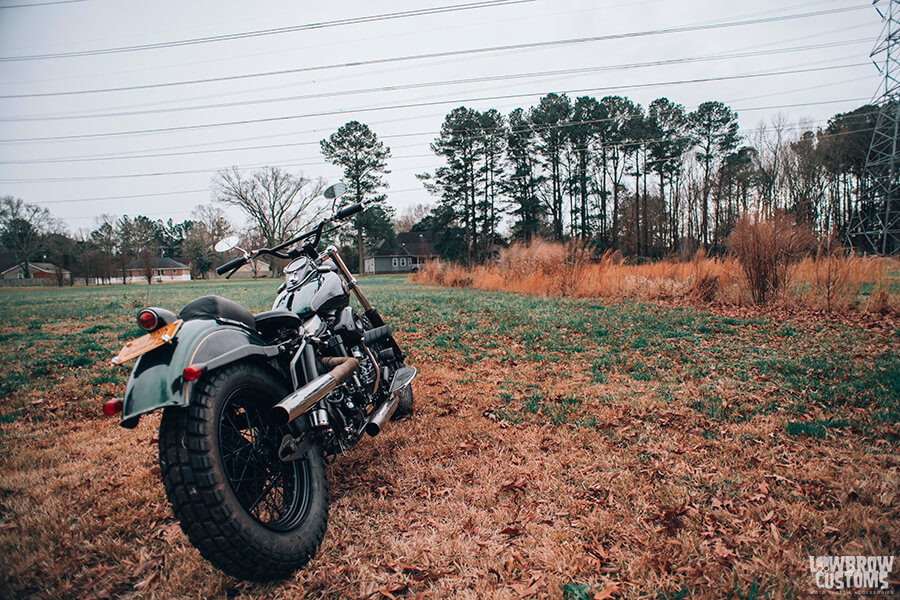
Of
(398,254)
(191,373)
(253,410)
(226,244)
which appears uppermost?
(398,254)

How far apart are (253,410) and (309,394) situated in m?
0.30

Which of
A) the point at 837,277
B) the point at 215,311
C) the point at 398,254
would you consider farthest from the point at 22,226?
the point at 398,254

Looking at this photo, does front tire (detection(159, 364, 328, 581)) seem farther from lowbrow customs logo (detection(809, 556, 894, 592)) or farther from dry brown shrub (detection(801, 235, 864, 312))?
dry brown shrub (detection(801, 235, 864, 312))

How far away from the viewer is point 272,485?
186 centimetres

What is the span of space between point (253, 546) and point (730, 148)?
1641 inches

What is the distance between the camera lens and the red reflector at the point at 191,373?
58.5 inches

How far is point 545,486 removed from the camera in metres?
2.52

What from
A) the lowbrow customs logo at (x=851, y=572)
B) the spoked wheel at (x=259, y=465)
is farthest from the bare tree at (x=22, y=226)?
the lowbrow customs logo at (x=851, y=572)

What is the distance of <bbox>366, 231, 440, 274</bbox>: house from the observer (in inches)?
2443

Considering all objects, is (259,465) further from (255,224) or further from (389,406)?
(255,224)

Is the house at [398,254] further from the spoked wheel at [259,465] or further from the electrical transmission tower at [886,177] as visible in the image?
the spoked wheel at [259,465]

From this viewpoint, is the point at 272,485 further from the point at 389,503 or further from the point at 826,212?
the point at 826,212

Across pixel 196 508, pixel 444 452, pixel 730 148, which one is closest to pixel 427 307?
pixel 444 452

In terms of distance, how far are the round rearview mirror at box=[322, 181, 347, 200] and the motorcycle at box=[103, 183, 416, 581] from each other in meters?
0.54
